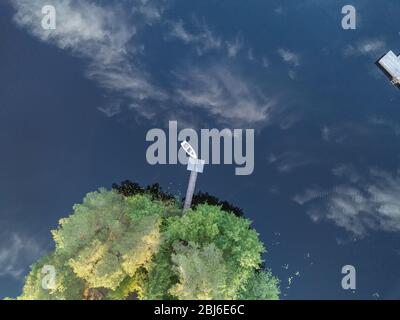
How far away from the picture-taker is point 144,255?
37.2 m

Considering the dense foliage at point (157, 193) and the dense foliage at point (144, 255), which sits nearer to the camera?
the dense foliage at point (144, 255)

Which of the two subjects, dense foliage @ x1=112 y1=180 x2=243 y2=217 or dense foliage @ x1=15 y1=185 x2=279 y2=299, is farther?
dense foliage @ x1=112 y1=180 x2=243 y2=217

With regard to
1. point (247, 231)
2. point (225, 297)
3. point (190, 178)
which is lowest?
point (225, 297)

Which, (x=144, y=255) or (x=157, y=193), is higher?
(x=157, y=193)

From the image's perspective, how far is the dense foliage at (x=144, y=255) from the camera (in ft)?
116

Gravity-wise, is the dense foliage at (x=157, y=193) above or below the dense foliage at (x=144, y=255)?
above

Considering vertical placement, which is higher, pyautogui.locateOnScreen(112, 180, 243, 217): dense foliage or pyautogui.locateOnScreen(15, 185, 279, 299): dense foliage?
pyautogui.locateOnScreen(112, 180, 243, 217): dense foliage

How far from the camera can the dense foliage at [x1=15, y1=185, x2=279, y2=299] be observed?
35.4 m

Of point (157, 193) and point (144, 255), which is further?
point (157, 193)

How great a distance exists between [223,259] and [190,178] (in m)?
9.92

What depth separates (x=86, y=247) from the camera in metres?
36.0

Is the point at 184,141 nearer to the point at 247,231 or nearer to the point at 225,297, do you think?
the point at 247,231
